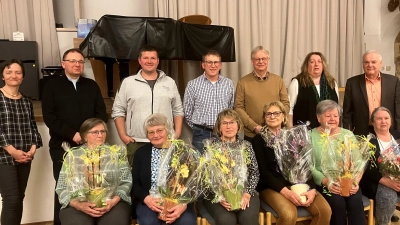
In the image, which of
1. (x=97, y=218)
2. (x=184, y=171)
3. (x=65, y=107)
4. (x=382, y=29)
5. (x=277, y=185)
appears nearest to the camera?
(x=184, y=171)

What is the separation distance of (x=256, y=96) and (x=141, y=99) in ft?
3.05

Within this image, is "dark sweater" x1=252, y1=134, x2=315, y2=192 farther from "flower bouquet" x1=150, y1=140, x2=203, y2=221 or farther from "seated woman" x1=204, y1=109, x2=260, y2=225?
"flower bouquet" x1=150, y1=140, x2=203, y2=221

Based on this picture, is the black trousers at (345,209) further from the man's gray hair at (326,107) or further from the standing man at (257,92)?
the standing man at (257,92)

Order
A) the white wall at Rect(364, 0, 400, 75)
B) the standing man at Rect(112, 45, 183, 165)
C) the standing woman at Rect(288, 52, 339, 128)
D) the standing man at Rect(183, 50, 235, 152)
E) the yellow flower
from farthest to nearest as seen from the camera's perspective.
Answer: the white wall at Rect(364, 0, 400, 75), the standing woman at Rect(288, 52, 339, 128), the standing man at Rect(183, 50, 235, 152), the standing man at Rect(112, 45, 183, 165), the yellow flower

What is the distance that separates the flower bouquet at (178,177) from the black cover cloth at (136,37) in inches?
58.5

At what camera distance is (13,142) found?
2.44 meters

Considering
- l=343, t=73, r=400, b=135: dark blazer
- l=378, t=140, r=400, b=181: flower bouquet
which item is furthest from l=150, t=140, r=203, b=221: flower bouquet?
l=343, t=73, r=400, b=135: dark blazer

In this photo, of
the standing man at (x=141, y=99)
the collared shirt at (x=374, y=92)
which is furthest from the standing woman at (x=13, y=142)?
the collared shirt at (x=374, y=92)

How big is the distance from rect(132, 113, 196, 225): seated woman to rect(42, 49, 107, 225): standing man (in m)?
0.52

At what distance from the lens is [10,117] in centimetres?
241

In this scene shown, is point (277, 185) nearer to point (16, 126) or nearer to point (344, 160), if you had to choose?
point (344, 160)

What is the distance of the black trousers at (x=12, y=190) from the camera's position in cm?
242

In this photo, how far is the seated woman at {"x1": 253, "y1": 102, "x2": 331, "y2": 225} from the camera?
2229mm

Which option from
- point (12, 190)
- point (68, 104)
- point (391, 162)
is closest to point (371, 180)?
point (391, 162)
